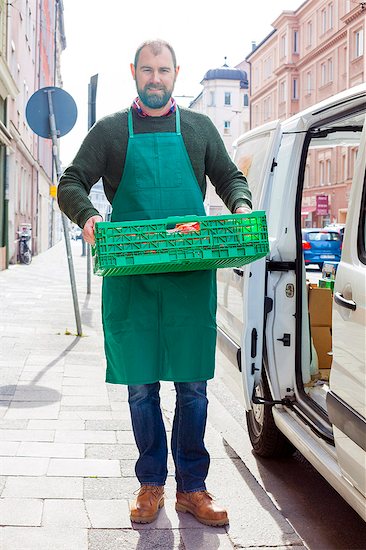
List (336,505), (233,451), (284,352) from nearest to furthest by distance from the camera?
(336,505)
(284,352)
(233,451)

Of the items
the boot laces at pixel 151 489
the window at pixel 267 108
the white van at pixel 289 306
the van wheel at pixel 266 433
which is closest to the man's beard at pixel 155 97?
the white van at pixel 289 306

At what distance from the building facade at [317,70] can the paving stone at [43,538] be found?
4130cm

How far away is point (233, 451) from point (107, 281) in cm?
179

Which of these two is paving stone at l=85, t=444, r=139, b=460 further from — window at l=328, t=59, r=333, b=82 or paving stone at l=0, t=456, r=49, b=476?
window at l=328, t=59, r=333, b=82

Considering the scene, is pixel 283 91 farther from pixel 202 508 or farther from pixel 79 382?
pixel 202 508

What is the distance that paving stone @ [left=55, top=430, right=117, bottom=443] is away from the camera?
4.95 m

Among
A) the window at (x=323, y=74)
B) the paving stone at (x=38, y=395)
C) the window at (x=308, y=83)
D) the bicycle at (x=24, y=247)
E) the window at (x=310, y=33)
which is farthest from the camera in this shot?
the window at (x=308, y=83)

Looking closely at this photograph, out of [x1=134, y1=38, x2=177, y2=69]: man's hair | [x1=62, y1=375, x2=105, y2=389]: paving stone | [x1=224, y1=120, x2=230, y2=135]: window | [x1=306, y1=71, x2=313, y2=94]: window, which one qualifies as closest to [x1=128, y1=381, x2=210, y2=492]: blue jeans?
[x1=134, y1=38, x2=177, y2=69]: man's hair

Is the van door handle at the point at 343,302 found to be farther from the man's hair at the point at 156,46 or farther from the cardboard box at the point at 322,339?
the cardboard box at the point at 322,339

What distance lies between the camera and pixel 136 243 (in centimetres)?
314

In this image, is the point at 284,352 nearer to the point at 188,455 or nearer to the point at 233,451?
the point at 233,451

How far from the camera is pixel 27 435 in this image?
502 centimetres

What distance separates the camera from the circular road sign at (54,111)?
9.60 m

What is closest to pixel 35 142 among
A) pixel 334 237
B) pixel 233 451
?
pixel 334 237
